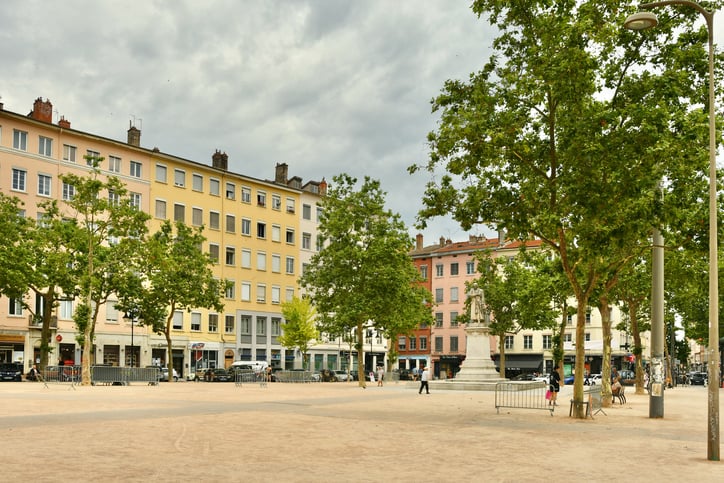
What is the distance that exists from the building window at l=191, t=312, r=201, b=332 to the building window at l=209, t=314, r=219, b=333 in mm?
1465

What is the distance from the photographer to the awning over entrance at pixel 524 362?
91375mm

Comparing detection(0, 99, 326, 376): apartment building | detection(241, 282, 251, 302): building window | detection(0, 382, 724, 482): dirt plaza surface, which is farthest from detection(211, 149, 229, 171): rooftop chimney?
detection(0, 382, 724, 482): dirt plaza surface

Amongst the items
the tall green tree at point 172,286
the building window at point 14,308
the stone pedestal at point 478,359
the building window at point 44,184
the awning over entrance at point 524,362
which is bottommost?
the awning over entrance at point 524,362

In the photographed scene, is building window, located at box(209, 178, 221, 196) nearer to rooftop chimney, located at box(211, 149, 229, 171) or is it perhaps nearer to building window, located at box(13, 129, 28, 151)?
rooftop chimney, located at box(211, 149, 229, 171)

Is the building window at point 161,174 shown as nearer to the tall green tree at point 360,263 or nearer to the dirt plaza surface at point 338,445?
the tall green tree at point 360,263

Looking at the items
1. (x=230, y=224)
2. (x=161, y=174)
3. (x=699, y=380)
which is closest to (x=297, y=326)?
(x=230, y=224)

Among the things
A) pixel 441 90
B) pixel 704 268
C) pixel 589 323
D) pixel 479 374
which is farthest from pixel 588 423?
pixel 589 323

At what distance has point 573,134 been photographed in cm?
2072

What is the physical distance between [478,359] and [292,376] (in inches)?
792

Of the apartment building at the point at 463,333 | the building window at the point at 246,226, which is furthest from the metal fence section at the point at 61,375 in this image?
the apartment building at the point at 463,333

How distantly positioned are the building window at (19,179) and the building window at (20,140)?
1848 mm

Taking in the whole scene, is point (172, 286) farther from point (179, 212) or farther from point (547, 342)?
point (547, 342)

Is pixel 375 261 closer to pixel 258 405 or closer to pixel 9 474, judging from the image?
pixel 258 405

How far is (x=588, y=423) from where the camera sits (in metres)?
21.6
